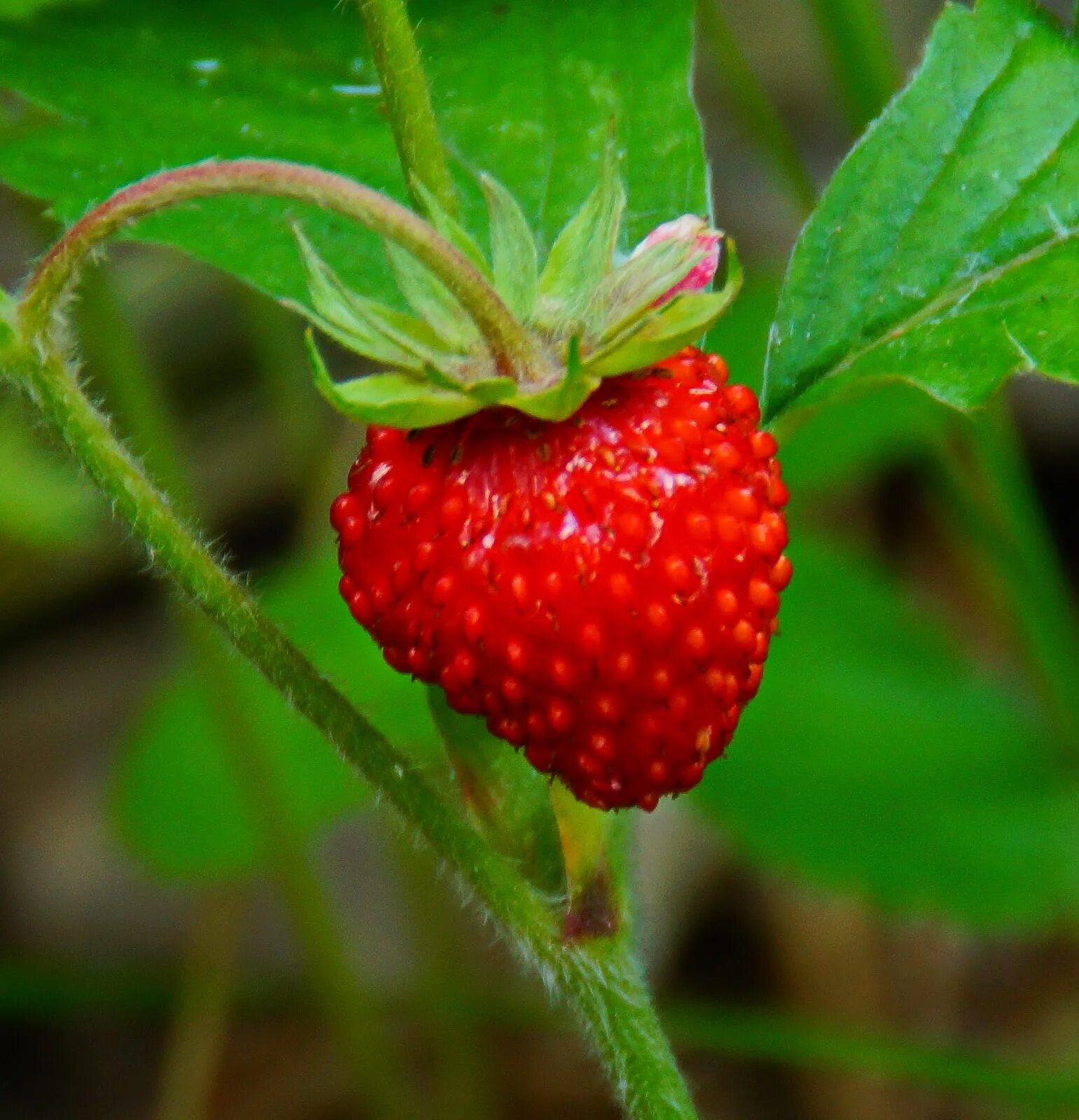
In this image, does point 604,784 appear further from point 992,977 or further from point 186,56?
point 992,977

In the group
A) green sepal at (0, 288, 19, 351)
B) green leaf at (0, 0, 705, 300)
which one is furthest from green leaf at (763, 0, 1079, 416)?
green sepal at (0, 288, 19, 351)

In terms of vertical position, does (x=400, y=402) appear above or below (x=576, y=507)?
above

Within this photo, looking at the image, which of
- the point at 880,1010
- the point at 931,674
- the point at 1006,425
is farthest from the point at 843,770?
the point at 880,1010

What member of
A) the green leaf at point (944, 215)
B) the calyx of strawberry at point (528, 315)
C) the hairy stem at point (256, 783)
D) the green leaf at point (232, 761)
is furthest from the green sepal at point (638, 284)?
the green leaf at point (232, 761)

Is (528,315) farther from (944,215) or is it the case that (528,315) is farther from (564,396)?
(944,215)

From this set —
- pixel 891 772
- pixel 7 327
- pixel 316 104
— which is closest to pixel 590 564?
pixel 7 327

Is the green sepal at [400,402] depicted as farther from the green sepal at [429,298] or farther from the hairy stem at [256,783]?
the hairy stem at [256,783]
